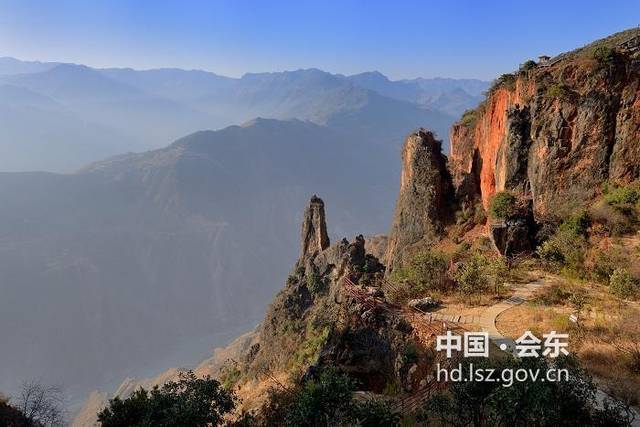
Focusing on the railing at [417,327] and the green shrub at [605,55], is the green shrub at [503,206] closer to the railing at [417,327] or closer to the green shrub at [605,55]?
the green shrub at [605,55]

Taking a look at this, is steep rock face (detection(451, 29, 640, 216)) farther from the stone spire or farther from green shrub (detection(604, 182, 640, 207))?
the stone spire

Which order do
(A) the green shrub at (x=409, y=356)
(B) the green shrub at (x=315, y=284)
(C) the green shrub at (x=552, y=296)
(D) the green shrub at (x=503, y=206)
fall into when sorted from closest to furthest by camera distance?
1. (A) the green shrub at (x=409, y=356)
2. (C) the green shrub at (x=552, y=296)
3. (D) the green shrub at (x=503, y=206)
4. (B) the green shrub at (x=315, y=284)

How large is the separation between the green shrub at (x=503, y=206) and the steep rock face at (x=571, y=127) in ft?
5.12

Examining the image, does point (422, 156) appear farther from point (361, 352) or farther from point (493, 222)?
point (361, 352)

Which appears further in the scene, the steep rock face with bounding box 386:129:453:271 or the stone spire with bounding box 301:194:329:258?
the stone spire with bounding box 301:194:329:258

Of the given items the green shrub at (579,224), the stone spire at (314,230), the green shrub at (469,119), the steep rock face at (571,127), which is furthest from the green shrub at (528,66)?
the stone spire at (314,230)

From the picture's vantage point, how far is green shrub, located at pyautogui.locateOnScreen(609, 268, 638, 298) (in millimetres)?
16516

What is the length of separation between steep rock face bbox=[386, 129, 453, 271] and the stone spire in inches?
411

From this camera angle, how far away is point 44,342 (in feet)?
424

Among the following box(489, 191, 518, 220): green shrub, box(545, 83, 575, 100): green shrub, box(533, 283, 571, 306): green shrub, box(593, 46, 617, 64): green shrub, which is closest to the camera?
box(533, 283, 571, 306): green shrub

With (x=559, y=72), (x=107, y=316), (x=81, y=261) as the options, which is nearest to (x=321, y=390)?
(x=559, y=72)

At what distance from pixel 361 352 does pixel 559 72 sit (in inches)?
878

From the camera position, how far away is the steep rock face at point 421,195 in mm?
34906

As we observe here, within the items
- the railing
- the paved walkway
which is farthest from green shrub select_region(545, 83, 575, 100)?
the railing
